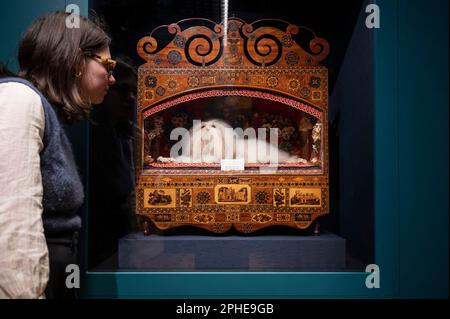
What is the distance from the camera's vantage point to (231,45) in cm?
216

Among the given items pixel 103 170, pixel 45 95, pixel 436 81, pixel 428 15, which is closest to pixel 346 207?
pixel 436 81

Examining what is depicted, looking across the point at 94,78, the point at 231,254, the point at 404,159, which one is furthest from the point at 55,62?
the point at 404,159

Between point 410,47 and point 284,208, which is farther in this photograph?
point 284,208

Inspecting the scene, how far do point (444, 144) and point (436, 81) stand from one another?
0.90 ft

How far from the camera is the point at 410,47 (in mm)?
1979

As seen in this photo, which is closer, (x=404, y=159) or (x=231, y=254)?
(x=404, y=159)

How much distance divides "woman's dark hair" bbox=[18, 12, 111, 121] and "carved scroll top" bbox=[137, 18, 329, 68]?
2.13 feet

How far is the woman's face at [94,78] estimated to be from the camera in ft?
5.38

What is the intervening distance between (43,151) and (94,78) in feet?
1.44

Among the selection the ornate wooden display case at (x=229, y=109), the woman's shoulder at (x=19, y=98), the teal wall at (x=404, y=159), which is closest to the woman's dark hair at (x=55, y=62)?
the woman's shoulder at (x=19, y=98)

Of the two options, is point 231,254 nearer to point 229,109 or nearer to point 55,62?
point 229,109

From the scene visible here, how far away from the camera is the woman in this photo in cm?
118

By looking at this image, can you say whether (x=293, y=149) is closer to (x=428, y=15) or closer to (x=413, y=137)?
(x=413, y=137)

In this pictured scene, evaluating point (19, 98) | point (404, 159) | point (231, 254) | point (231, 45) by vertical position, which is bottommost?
point (231, 254)
